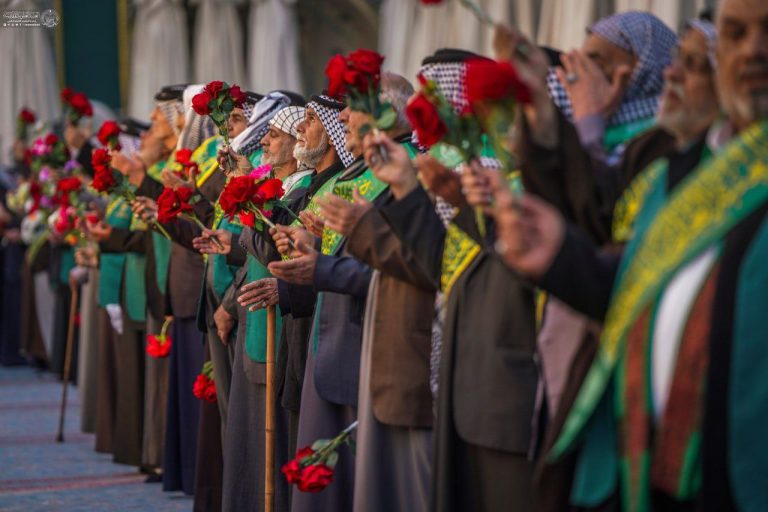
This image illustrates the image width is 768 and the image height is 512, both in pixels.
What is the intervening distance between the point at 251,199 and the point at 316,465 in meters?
1.18

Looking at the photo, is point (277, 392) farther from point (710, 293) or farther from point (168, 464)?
point (710, 293)

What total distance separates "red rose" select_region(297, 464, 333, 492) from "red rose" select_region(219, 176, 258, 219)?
3.84 ft

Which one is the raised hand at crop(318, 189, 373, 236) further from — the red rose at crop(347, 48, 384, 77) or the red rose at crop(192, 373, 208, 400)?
the red rose at crop(192, 373, 208, 400)

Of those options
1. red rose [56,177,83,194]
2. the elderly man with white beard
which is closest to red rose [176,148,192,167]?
red rose [56,177,83,194]

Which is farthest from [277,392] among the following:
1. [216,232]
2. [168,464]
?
[168,464]

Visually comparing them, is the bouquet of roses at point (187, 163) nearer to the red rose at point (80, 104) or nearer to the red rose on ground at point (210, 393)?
the red rose on ground at point (210, 393)

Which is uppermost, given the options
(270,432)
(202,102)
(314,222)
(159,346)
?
(202,102)

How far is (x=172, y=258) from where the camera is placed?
7797 mm

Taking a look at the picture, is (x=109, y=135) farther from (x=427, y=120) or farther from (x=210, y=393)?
(x=427, y=120)

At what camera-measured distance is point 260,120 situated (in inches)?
260

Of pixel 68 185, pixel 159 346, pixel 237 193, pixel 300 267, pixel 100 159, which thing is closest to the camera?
pixel 300 267

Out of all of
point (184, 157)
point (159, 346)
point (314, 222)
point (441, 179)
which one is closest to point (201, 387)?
point (159, 346)

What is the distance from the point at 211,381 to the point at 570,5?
405 centimetres

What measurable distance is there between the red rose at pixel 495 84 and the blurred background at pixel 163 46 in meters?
9.82
